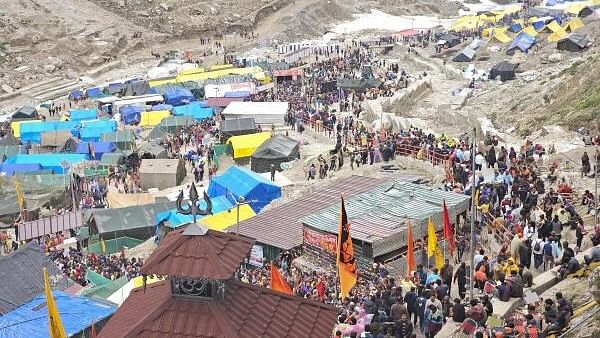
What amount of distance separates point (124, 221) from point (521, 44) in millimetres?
34453

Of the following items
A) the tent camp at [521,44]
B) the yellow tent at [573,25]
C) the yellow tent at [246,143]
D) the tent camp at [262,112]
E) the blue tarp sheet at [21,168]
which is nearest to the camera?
the blue tarp sheet at [21,168]

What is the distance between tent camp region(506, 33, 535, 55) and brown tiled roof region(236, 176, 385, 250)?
106 feet

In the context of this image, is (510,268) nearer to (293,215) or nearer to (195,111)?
(293,215)

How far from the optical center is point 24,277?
2039 centimetres

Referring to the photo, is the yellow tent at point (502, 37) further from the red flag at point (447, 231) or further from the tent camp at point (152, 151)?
the red flag at point (447, 231)

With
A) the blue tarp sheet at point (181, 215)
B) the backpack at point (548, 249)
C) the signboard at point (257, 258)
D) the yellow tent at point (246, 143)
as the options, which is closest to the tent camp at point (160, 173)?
the yellow tent at point (246, 143)

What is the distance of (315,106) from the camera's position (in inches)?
1785

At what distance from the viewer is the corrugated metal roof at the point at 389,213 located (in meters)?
18.2

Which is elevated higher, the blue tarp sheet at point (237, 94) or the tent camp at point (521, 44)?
the tent camp at point (521, 44)

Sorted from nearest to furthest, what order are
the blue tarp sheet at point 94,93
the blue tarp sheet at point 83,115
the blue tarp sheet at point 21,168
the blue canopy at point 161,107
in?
the blue tarp sheet at point 21,168
the blue tarp sheet at point 83,115
the blue canopy at point 161,107
the blue tarp sheet at point 94,93

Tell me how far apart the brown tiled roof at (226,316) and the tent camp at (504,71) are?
3936 centimetres

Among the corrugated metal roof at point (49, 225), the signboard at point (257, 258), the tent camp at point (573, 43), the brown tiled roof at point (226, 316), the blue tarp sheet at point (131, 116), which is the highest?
the tent camp at point (573, 43)

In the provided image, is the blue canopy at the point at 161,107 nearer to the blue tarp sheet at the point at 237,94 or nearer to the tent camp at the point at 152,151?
the blue tarp sheet at the point at 237,94

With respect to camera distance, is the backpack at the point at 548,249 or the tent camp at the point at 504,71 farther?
the tent camp at the point at 504,71
